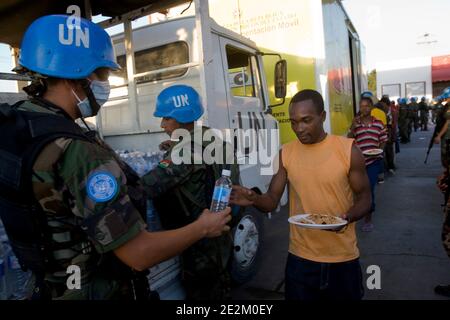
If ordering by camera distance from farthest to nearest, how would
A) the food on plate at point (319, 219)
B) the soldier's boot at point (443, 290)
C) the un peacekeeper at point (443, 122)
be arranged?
the un peacekeeper at point (443, 122) → the soldier's boot at point (443, 290) → the food on plate at point (319, 219)

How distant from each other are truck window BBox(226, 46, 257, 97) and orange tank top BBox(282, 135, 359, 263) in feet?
6.69

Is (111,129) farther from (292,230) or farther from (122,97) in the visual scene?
(292,230)

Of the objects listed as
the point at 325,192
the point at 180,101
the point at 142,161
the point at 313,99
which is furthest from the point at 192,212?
the point at 313,99

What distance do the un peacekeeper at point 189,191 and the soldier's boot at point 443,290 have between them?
2.01m

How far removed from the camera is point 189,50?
3.45 meters

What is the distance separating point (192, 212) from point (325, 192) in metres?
0.89

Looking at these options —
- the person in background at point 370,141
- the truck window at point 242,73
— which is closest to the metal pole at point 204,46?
the truck window at point 242,73

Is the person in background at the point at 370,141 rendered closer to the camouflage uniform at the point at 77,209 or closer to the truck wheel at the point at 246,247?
the truck wheel at the point at 246,247

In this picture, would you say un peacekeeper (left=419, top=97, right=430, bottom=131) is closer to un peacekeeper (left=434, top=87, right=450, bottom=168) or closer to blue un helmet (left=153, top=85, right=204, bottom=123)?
un peacekeeper (left=434, top=87, right=450, bottom=168)

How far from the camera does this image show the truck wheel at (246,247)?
3.41 meters

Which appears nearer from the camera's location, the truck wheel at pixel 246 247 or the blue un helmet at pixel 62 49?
the blue un helmet at pixel 62 49

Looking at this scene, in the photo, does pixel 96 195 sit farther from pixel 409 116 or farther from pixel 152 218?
pixel 409 116

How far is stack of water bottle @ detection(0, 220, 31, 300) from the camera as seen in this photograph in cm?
158
